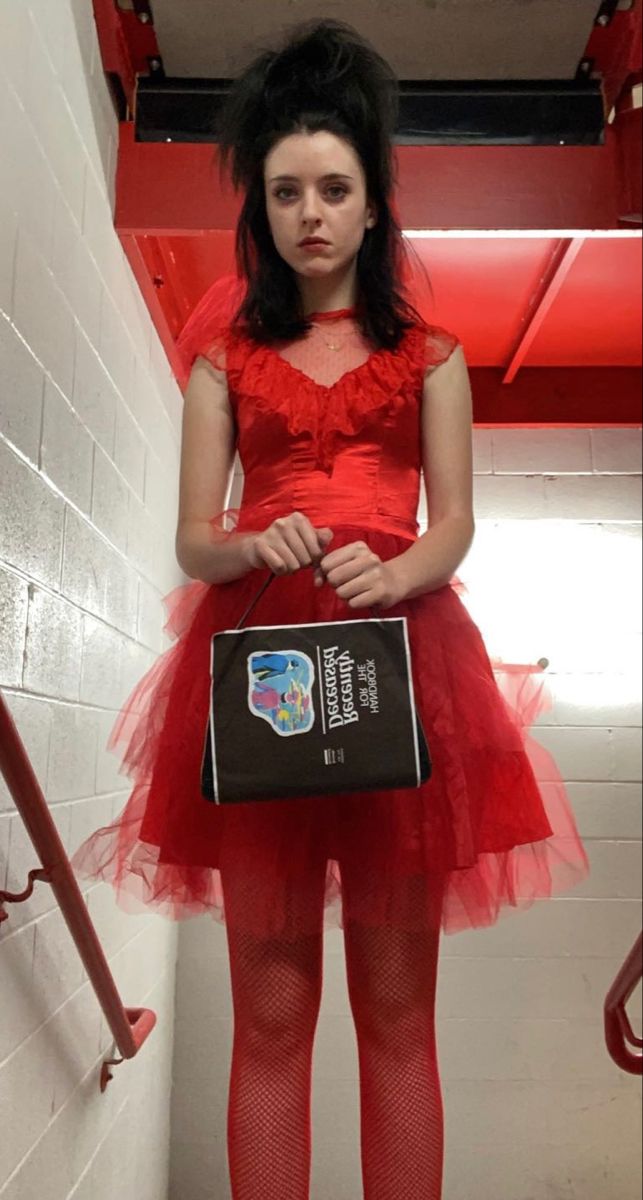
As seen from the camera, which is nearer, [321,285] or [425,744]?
[425,744]

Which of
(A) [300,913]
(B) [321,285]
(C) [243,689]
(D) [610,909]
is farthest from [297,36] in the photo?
(D) [610,909]

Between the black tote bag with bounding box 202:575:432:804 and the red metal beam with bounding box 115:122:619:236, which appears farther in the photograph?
the red metal beam with bounding box 115:122:619:236

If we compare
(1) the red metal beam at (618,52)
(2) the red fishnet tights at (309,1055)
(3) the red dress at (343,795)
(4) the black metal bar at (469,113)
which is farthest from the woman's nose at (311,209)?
(1) the red metal beam at (618,52)

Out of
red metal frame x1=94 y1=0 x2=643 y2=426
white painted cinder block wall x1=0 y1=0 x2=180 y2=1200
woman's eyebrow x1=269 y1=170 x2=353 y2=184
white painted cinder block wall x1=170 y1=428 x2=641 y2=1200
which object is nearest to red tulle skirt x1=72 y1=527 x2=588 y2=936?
white painted cinder block wall x1=0 y1=0 x2=180 y2=1200

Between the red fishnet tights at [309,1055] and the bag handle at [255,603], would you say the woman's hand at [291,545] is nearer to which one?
the bag handle at [255,603]

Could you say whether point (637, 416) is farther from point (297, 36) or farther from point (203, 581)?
point (203, 581)

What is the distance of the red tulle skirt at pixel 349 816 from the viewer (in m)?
1.05

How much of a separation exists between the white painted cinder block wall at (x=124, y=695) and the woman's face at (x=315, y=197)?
1.11 feet

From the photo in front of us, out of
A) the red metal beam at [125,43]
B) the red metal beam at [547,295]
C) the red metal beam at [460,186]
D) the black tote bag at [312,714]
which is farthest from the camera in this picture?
the red metal beam at [547,295]

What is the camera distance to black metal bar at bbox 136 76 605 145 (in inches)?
77.2

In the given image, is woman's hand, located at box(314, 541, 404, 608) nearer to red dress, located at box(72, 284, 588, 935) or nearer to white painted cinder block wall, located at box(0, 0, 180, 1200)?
red dress, located at box(72, 284, 588, 935)

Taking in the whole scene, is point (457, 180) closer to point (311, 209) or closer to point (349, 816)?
point (311, 209)

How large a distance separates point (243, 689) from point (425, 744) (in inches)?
7.5

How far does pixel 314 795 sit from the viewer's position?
98cm
